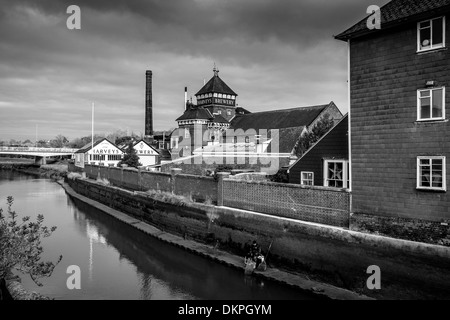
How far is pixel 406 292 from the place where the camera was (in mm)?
12406

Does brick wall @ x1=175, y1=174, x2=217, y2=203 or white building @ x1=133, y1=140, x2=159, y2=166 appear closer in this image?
brick wall @ x1=175, y1=174, x2=217, y2=203

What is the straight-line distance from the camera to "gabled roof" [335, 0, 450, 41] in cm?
1350

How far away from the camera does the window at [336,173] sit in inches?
749

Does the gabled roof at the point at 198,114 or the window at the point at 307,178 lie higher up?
the gabled roof at the point at 198,114

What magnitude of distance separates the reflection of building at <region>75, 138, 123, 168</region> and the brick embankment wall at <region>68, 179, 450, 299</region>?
44766 millimetres

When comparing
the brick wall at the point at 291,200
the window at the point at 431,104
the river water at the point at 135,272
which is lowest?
the river water at the point at 135,272

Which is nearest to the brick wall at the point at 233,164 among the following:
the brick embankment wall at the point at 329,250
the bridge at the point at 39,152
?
the brick embankment wall at the point at 329,250

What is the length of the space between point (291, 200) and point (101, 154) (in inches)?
2109

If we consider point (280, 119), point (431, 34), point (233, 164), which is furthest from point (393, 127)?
point (280, 119)

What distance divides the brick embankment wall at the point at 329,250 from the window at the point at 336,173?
4.14 m

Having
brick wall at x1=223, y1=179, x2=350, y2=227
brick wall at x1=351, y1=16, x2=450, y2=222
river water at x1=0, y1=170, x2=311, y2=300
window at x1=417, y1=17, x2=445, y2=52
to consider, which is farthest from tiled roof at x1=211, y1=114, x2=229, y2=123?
window at x1=417, y1=17, x2=445, y2=52

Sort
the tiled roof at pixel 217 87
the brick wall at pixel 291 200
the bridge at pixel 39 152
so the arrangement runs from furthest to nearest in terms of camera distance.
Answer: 1. the bridge at pixel 39 152
2. the tiled roof at pixel 217 87
3. the brick wall at pixel 291 200

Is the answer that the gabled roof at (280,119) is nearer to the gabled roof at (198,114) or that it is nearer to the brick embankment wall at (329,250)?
the gabled roof at (198,114)

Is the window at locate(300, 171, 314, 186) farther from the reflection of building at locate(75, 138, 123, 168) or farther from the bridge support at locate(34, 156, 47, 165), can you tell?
the bridge support at locate(34, 156, 47, 165)
